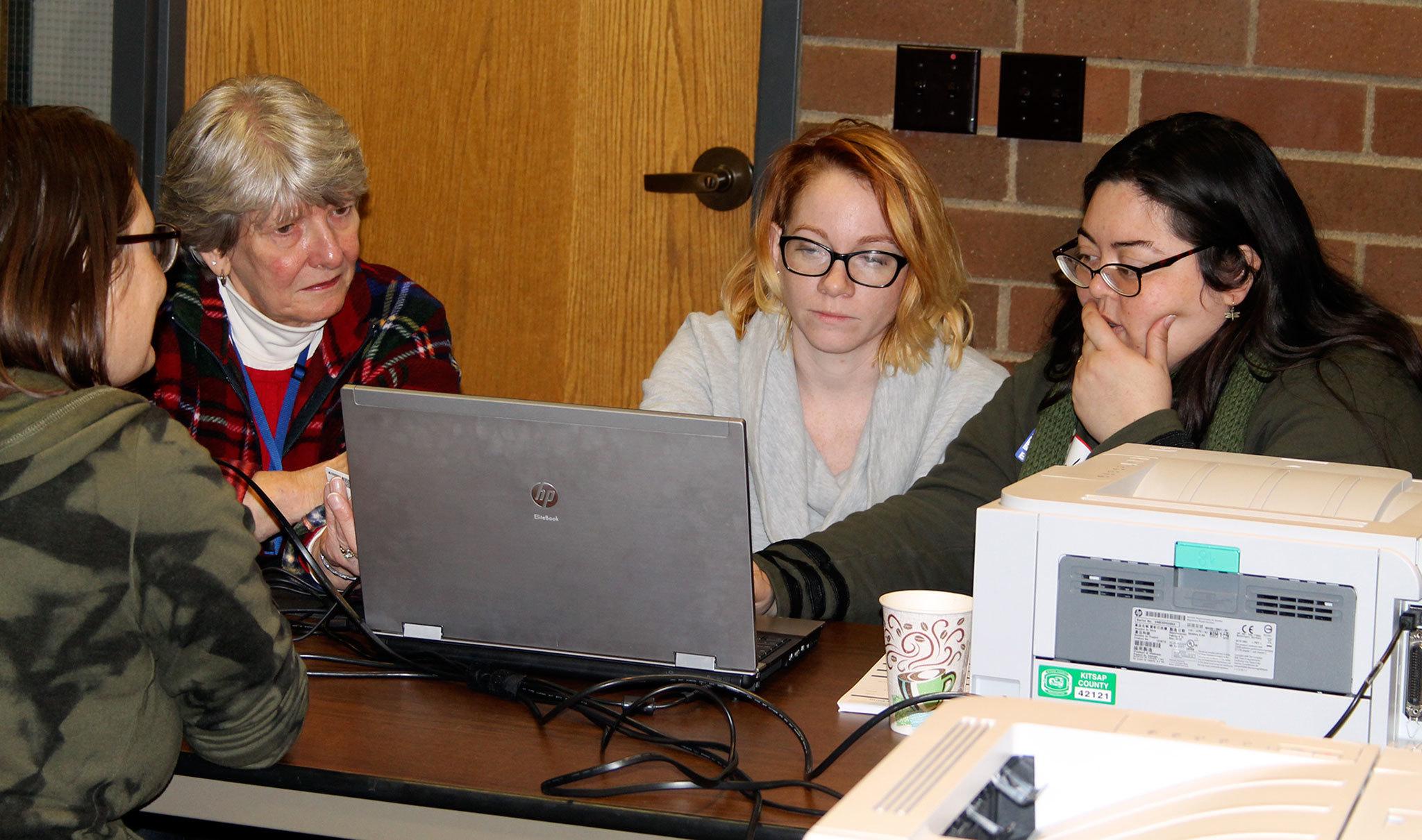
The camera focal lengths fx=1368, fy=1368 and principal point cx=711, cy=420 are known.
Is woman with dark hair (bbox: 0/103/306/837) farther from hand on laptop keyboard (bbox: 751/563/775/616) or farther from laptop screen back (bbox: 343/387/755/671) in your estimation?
hand on laptop keyboard (bbox: 751/563/775/616)

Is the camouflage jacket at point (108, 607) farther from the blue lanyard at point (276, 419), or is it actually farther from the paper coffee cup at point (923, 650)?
the blue lanyard at point (276, 419)

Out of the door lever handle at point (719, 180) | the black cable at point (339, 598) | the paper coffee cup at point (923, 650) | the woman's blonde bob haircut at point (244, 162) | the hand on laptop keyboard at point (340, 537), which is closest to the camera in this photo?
the paper coffee cup at point (923, 650)

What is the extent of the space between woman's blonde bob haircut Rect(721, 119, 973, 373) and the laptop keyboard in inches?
29.1

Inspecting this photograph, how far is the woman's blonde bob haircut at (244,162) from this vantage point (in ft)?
6.66

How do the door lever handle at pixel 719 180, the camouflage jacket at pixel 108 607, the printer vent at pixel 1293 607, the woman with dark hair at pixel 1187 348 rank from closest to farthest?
the camouflage jacket at pixel 108 607
the printer vent at pixel 1293 607
the woman with dark hair at pixel 1187 348
the door lever handle at pixel 719 180

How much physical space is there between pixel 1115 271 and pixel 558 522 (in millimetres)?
937

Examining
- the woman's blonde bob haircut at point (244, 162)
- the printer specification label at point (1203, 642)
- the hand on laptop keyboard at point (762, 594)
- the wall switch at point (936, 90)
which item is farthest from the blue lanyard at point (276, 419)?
the printer specification label at point (1203, 642)

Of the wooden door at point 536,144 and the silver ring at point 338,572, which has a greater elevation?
the wooden door at point 536,144

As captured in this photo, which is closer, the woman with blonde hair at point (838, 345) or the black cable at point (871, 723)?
the black cable at point (871, 723)

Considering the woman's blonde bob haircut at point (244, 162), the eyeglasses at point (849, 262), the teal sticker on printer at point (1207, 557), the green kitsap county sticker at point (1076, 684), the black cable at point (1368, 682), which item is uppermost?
the woman's blonde bob haircut at point (244, 162)

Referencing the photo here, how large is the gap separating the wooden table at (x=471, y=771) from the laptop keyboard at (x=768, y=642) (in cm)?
4

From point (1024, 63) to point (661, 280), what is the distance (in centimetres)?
76

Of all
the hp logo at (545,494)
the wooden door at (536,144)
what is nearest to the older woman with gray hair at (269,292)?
the wooden door at (536,144)

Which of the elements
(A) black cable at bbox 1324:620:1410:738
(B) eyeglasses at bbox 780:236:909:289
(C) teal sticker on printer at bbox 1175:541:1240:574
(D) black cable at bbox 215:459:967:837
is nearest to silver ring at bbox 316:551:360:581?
(D) black cable at bbox 215:459:967:837
